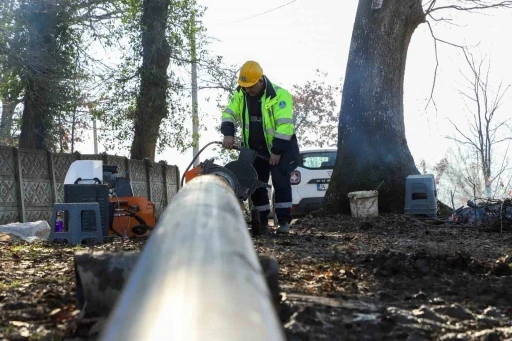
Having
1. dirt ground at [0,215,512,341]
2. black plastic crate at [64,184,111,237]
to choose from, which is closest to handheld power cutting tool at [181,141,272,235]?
dirt ground at [0,215,512,341]

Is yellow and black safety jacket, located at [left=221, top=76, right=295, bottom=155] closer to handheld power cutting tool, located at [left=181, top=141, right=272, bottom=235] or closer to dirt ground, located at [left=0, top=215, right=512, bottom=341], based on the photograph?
handheld power cutting tool, located at [left=181, top=141, right=272, bottom=235]

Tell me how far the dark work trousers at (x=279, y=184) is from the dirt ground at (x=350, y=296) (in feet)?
6.35

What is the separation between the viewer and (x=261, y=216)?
9.61 meters

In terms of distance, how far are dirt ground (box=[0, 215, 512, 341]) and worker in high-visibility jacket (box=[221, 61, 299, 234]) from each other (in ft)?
6.05

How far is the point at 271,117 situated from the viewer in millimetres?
9164

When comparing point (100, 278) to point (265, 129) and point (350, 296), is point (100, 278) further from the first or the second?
point (265, 129)

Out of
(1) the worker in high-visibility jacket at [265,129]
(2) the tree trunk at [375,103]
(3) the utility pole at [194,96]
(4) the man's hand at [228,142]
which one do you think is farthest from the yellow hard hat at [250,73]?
(3) the utility pole at [194,96]

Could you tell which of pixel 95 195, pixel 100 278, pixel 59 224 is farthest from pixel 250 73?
pixel 100 278

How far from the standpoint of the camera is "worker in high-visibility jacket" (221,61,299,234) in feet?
29.5

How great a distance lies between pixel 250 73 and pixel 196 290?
284 inches

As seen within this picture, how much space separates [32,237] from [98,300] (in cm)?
770

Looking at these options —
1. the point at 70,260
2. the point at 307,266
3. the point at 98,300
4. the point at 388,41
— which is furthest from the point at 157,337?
the point at 388,41

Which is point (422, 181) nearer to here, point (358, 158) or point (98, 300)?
point (358, 158)

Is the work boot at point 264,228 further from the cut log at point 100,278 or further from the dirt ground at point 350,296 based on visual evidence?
the cut log at point 100,278
